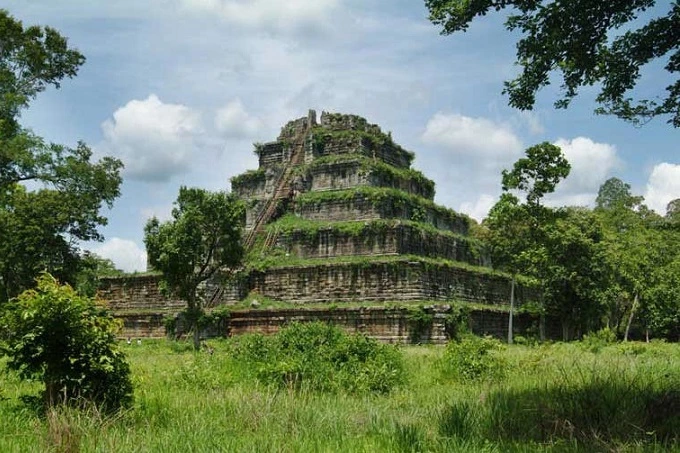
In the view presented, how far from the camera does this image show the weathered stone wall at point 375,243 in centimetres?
2983

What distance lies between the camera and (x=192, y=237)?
2473cm

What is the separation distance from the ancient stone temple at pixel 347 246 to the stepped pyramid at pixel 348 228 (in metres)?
0.05

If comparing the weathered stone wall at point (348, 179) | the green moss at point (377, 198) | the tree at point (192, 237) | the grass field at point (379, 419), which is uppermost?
the weathered stone wall at point (348, 179)

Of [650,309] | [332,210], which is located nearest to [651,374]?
[332,210]

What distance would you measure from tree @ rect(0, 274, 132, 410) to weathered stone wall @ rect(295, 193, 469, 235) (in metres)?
22.5

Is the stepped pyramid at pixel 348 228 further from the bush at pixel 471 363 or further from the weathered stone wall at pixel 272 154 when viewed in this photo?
the bush at pixel 471 363

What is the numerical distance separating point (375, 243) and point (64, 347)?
21682 millimetres

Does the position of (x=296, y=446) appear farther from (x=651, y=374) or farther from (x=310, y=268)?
(x=310, y=268)

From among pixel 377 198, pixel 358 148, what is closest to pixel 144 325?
pixel 377 198

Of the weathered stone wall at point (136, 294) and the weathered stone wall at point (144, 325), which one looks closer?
the weathered stone wall at point (144, 325)

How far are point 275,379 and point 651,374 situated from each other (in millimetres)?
6327

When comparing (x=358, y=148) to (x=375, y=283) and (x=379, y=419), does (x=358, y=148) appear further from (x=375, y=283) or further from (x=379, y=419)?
(x=379, y=419)

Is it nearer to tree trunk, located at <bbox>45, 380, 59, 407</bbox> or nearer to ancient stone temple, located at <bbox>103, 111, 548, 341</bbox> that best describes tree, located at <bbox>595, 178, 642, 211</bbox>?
ancient stone temple, located at <bbox>103, 111, 548, 341</bbox>

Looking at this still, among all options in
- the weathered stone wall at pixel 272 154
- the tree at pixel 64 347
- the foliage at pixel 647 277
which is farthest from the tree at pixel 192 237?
the foliage at pixel 647 277
